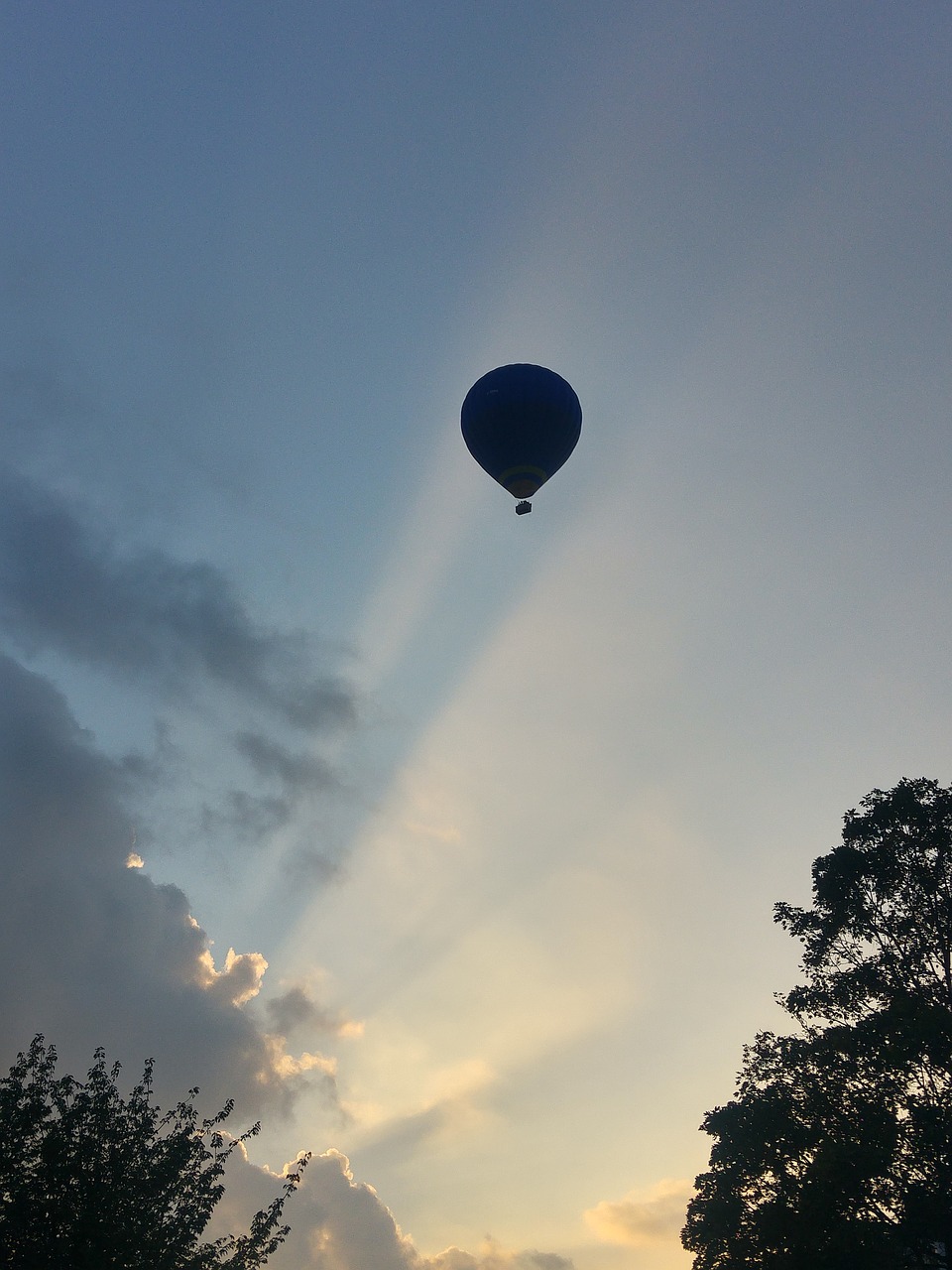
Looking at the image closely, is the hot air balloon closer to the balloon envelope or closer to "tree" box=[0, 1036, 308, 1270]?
the balloon envelope

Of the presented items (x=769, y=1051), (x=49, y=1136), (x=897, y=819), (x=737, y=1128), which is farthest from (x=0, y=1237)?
(x=897, y=819)

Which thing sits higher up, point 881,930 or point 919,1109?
point 881,930

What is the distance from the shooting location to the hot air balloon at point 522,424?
39531 millimetres

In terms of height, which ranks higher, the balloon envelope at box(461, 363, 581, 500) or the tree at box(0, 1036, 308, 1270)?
the balloon envelope at box(461, 363, 581, 500)

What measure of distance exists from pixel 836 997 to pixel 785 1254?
23.7 feet

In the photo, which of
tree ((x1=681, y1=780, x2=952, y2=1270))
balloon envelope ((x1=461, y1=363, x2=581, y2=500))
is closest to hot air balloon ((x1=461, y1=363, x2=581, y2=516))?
balloon envelope ((x1=461, y1=363, x2=581, y2=500))

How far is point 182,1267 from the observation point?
85.9 feet

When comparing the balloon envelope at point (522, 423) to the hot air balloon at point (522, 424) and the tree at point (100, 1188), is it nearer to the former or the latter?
the hot air balloon at point (522, 424)

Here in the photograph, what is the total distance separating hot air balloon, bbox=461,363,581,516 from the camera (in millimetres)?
39531

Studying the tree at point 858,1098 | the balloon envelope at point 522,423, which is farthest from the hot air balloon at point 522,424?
the tree at point 858,1098

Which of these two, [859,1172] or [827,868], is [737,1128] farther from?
[827,868]

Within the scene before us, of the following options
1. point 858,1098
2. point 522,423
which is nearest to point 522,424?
point 522,423

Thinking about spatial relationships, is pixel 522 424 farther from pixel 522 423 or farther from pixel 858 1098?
pixel 858 1098

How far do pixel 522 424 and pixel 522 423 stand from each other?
0.04 meters
